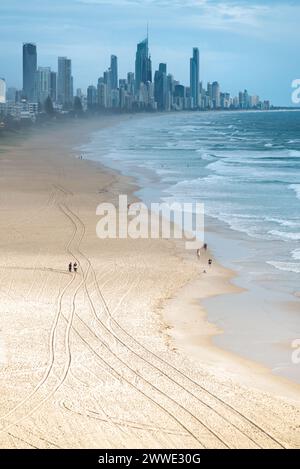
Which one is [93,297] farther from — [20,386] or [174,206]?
[174,206]

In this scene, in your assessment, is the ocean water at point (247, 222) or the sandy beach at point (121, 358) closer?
the sandy beach at point (121, 358)

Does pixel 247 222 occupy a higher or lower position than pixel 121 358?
higher

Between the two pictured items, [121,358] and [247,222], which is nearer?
[121,358]

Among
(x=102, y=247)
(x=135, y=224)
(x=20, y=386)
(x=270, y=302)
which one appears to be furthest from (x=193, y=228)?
(x=20, y=386)

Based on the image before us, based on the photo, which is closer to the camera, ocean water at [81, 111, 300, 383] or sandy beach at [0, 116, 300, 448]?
sandy beach at [0, 116, 300, 448]
